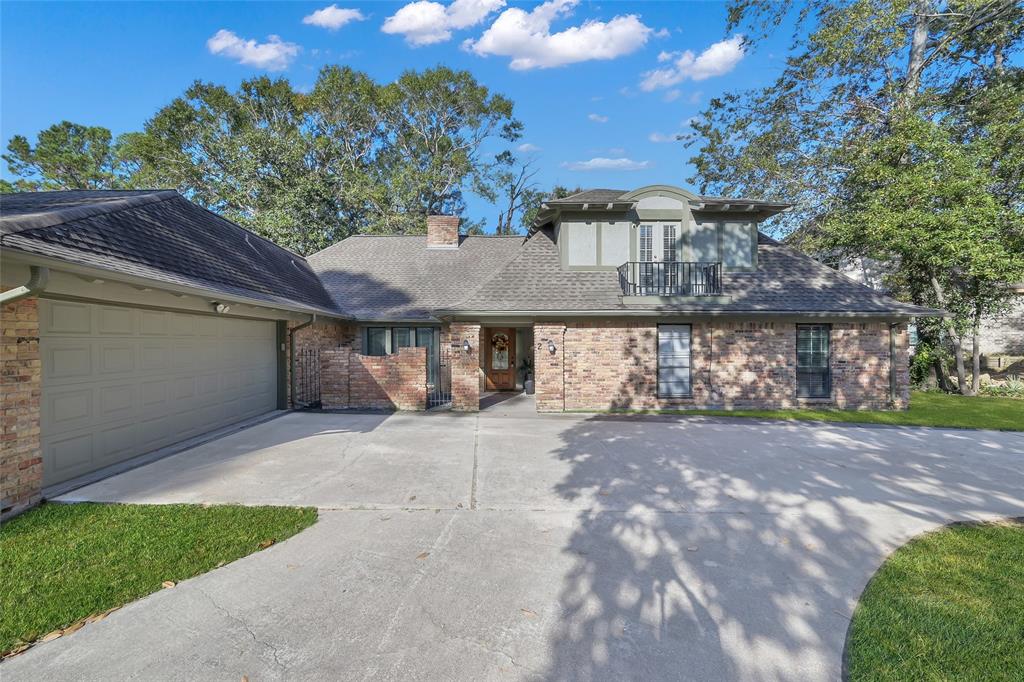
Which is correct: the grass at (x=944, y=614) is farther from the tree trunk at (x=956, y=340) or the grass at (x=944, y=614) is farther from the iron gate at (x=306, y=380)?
the tree trunk at (x=956, y=340)

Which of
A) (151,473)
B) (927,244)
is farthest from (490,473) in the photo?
(927,244)

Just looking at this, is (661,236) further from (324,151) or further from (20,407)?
(324,151)

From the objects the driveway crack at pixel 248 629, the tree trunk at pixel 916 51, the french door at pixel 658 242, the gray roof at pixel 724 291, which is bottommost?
the driveway crack at pixel 248 629

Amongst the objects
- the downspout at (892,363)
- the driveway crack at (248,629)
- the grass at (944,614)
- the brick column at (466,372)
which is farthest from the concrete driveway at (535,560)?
the downspout at (892,363)

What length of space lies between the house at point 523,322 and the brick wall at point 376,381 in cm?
4

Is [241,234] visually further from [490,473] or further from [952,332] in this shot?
[952,332]

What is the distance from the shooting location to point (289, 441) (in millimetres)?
7258

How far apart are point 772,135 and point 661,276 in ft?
36.3

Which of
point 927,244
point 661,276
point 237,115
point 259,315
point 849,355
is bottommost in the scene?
point 849,355

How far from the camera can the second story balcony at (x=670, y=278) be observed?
10617 mm

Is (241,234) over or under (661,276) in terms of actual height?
over

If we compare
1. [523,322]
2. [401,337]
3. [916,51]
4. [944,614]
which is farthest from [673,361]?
[916,51]

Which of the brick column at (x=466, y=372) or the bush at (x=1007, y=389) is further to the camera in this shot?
→ the bush at (x=1007, y=389)

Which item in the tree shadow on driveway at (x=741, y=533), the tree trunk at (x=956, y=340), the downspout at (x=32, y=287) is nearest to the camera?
the tree shadow on driveway at (x=741, y=533)
